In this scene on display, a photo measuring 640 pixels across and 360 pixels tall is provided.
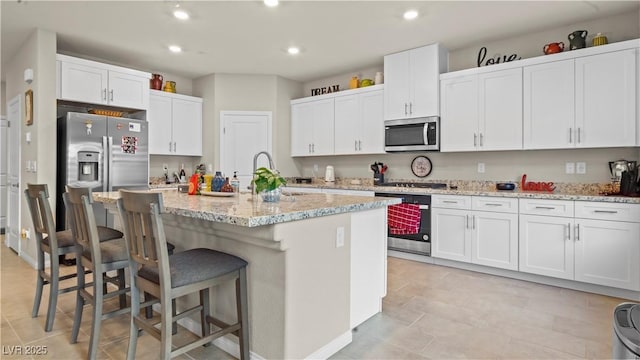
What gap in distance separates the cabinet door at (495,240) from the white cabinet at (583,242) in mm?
80

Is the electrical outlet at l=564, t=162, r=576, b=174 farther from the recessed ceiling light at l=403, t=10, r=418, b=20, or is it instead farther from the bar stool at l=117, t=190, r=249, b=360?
the bar stool at l=117, t=190, r=249, b=360

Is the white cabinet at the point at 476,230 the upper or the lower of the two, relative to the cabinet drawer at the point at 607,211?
lower

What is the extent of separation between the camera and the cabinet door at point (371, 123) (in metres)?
4.84

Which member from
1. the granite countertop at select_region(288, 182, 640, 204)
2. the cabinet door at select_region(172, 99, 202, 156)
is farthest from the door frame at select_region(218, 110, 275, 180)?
the granite countertop at select_region(288, 182, 640, 204)

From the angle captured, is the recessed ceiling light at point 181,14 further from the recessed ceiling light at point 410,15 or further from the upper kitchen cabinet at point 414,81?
the upper kitchen cabinet at point 414,81

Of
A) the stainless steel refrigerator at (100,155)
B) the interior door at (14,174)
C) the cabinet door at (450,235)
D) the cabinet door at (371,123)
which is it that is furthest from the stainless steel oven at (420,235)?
the interior door at (14,174)

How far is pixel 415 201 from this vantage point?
4145mm

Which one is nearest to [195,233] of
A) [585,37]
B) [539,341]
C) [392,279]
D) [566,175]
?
[392,279]

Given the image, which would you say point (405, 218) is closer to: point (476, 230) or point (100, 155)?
point (476, 230)

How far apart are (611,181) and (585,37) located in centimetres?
145

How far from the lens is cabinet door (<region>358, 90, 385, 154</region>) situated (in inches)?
191

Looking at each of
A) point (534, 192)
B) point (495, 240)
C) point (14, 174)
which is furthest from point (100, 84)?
point (534, 192)

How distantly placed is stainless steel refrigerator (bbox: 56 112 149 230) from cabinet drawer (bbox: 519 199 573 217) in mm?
4338

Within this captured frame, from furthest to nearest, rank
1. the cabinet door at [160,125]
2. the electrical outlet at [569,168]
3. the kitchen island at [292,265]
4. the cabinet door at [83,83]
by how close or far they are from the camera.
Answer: the cabinet door at [160,125], the cabinet door at [83,83], the electrical outlet at [569,168], the kitchen island at [292,265]
